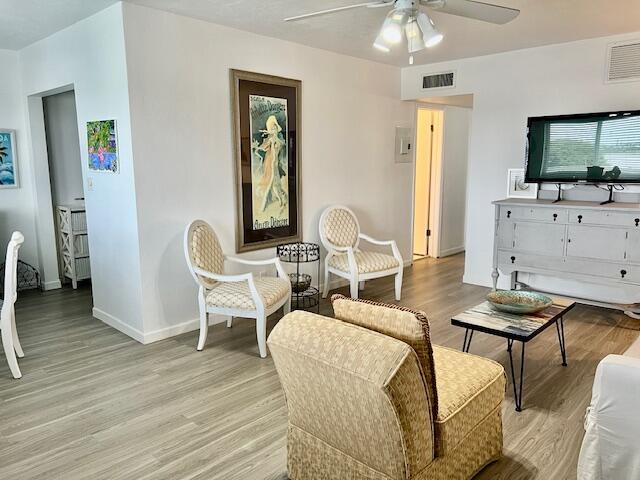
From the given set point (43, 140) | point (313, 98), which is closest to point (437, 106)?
point (313, 98)

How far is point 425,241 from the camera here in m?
7.12

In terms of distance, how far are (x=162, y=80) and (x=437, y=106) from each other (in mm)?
4176

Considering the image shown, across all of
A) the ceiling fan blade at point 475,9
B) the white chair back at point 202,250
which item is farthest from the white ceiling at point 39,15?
the ceiling fan blade at point 475,9

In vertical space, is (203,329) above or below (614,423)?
below

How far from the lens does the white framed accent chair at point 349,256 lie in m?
4.65

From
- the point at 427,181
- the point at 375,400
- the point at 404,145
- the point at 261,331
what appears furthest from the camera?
the point at 427,181

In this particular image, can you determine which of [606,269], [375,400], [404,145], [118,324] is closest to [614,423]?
[375,400]

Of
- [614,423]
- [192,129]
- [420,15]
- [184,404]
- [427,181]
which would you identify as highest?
[420,15]

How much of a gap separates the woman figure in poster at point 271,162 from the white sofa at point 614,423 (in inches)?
128

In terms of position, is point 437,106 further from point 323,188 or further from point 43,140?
point 43,140

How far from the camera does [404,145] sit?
6074 millimetres

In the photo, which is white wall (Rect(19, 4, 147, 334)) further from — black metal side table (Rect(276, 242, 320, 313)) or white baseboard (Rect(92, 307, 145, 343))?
black metal side table (Rect(276, 242, 320, 313))

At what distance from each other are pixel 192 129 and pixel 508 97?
130 inches

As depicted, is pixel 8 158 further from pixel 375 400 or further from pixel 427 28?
pixel 375 400
